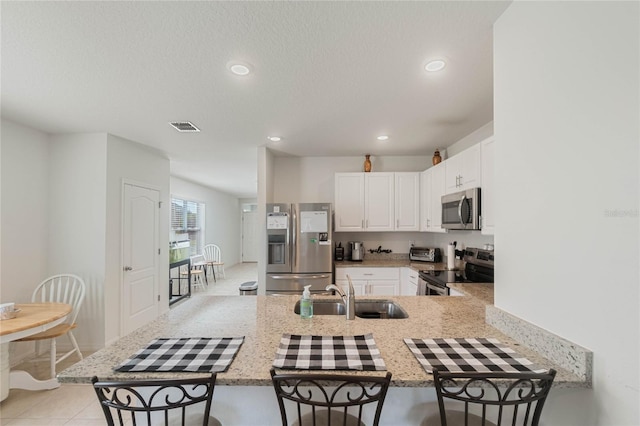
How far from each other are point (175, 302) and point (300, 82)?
193 inches

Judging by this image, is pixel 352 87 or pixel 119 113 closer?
pixel 352 87

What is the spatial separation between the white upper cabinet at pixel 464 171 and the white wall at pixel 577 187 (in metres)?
1.18

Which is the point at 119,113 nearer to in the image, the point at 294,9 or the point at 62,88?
the point at 62,88

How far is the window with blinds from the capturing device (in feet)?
20.8

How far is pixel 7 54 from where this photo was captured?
1.65 metres

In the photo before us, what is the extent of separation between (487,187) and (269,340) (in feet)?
6.70

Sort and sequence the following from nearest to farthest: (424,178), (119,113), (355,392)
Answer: (355,392), (119,113), (424,178)

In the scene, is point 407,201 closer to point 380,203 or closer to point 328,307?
point 380,203

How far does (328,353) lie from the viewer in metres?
1.16

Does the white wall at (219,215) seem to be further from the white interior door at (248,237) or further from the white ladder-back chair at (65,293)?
the white ladder-back chair at (65,293)

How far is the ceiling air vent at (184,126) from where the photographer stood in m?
2.80

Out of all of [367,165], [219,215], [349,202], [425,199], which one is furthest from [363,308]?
[219,215]

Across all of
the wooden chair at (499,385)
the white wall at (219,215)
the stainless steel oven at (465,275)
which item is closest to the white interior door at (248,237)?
the white wall at (219,215)

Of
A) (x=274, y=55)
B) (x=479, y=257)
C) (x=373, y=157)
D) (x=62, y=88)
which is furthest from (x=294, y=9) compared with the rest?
(x=373, y=157)
